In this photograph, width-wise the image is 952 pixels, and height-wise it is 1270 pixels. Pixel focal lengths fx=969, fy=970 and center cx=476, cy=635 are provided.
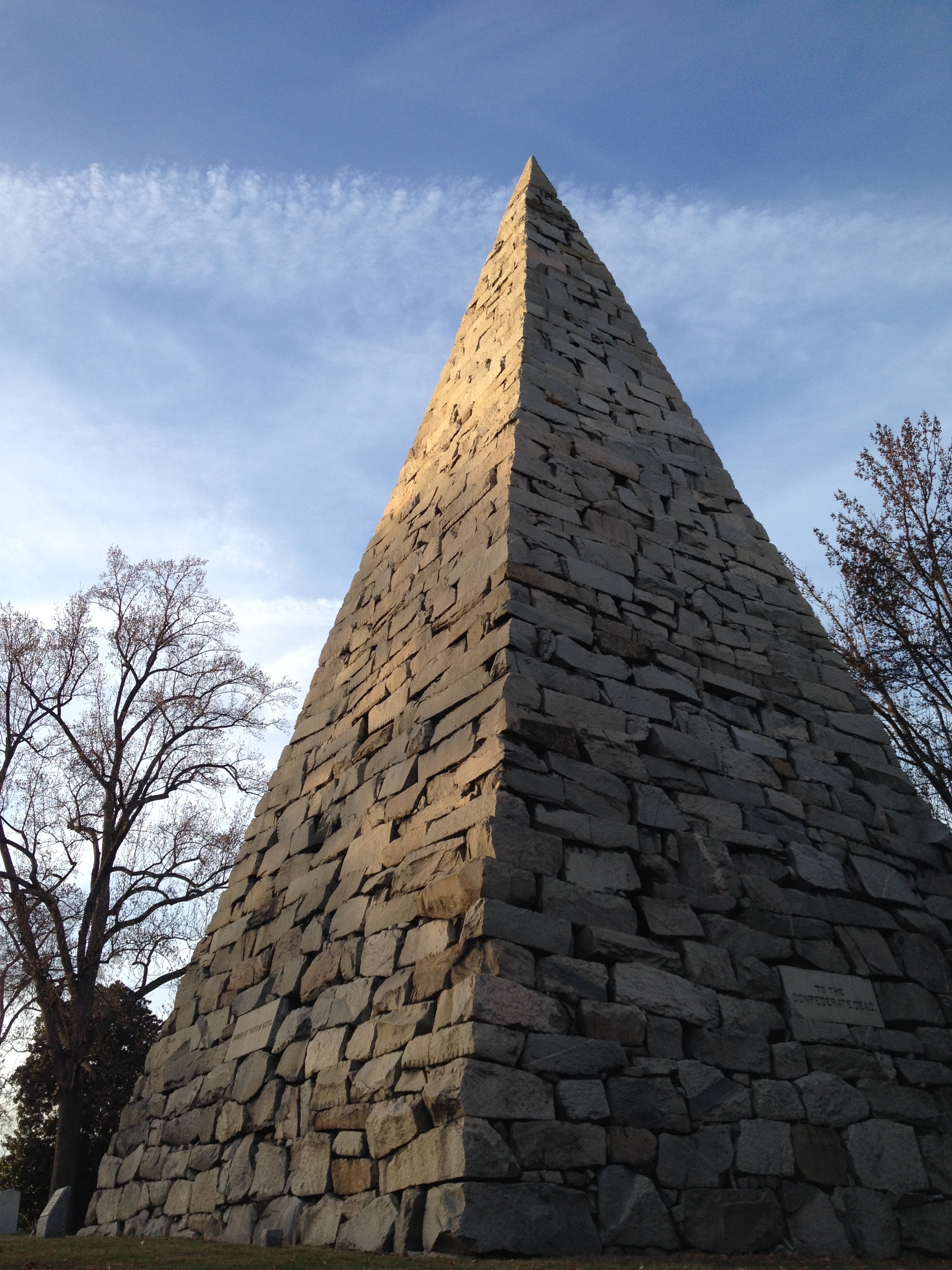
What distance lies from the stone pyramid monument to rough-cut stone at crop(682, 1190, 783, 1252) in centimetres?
1

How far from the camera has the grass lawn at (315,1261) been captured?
341cm

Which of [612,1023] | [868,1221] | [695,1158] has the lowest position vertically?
[868,1221]

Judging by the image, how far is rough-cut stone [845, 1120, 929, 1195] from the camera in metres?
4.40

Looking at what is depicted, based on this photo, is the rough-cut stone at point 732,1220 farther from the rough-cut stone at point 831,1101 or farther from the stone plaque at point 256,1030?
the stone plaque at point 256,1030

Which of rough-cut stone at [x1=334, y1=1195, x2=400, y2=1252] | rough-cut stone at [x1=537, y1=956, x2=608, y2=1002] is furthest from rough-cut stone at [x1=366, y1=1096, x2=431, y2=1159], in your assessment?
rough-cut stone at [x1=537, y1=956, x2=608, y2=1002]

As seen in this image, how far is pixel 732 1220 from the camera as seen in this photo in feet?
13.0

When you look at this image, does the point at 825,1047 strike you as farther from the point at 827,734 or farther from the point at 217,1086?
the point at 217,1086

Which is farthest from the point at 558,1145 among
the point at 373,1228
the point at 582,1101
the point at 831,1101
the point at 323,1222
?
the point at 831,1101

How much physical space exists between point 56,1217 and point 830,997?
18.7 ft

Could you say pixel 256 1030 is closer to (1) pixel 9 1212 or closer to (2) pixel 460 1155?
(2) pixel 460 1155

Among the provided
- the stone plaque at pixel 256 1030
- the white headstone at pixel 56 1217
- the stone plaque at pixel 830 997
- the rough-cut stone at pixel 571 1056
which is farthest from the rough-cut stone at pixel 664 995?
the white headstone at pixel 56 1217

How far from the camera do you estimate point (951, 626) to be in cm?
1076

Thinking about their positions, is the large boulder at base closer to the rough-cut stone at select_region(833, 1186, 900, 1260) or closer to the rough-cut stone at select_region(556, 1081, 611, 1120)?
the rough-cut stone at select_region(556, 1081, 611, 1120)

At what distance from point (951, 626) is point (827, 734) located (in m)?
5.34
